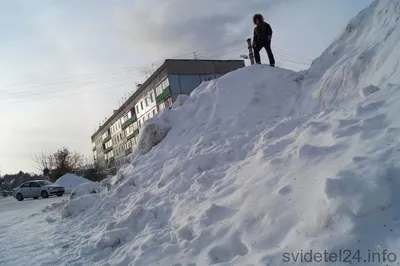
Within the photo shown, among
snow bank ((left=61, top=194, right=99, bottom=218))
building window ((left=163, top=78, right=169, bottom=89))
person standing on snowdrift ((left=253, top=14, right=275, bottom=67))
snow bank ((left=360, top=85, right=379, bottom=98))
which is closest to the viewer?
snow bank ((left=360, top=85, right=379, bottom=98))

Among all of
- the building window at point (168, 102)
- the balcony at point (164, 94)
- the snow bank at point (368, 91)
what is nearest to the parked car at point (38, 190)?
the building window at point (168, 102)

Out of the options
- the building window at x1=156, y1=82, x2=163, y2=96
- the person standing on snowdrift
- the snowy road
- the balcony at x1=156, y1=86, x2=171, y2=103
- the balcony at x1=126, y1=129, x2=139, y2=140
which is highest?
the building window at x1=156, y1=82, x2=163, y2=96

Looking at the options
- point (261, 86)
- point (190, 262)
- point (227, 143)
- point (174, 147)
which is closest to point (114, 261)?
point (190, 262)

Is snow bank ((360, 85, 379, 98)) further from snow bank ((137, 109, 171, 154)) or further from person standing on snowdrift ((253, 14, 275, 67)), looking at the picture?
snow bank ((137, 109, 171, 154))

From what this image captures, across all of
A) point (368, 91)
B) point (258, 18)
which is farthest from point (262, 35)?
point (368, 91)

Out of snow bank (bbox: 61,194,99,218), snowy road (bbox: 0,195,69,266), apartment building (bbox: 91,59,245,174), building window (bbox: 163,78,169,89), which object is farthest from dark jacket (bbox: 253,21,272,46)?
building window (bbox: 163,78,169,89)

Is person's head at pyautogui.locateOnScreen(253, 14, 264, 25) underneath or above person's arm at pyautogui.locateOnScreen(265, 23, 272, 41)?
above

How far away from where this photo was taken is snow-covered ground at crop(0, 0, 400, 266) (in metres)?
2.46

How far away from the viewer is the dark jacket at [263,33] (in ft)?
28.8

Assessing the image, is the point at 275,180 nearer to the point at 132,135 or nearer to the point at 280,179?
the point at 280,179

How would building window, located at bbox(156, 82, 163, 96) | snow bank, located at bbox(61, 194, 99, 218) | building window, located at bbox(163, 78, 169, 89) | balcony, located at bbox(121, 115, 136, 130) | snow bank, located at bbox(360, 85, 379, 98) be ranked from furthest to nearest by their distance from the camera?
balcony, located at bbox(121, 115, 136, 130) < building window, located at bbox(156, 82, 163, 96) < building window, located at bbox(163, 78, 169, 89) < snow bank, located at bbox(61, 194, 99, 218) < snow bank, located at bbox(360, 85, 379, 98)

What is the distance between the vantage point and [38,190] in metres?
22.2

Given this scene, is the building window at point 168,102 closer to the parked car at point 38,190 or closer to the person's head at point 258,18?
the parked car at point 38,190

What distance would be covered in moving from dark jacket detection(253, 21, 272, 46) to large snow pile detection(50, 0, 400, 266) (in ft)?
4.03
